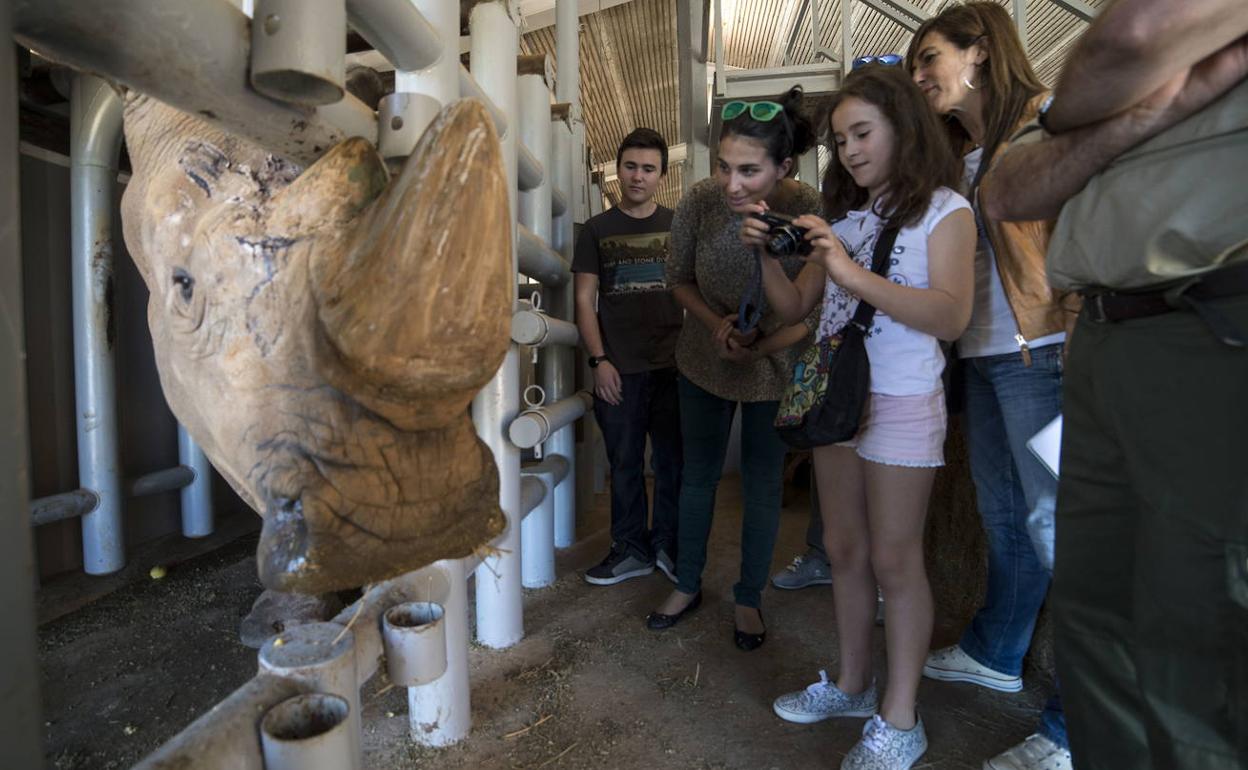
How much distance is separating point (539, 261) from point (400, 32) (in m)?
1.34

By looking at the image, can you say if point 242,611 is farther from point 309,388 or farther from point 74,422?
point 309,388

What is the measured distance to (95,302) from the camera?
6.70 feet

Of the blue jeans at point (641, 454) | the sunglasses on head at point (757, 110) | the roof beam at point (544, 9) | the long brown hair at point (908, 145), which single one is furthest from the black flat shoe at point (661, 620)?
the roof beam at point (544, 9)

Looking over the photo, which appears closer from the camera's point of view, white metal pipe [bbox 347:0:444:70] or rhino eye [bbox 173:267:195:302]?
rhino eye [bbox 173:267:195:302]

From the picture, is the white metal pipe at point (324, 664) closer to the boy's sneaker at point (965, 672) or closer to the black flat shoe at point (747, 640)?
the black flat shoe at point (747, 640)

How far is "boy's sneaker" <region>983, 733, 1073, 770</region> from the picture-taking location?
148cm

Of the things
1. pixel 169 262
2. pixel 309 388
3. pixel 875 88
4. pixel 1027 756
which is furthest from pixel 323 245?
pixel 1027 756

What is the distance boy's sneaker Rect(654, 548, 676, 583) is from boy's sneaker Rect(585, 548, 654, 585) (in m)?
0.03

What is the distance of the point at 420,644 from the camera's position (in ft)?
2.88

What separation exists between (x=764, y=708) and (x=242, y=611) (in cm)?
171

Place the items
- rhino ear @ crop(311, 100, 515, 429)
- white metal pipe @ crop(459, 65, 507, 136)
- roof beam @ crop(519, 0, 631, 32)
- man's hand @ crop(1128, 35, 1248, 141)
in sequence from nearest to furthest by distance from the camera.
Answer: rhino ear @ crop(311, 100, 515, 429) < man's hand @ crop(1128, 35, 1248, 141) < white metal pipe @ crop(459, 65, 507, 136) < roof beam @ crop(519, 0, 631, 32)

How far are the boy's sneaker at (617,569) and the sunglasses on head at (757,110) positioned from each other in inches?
63.3

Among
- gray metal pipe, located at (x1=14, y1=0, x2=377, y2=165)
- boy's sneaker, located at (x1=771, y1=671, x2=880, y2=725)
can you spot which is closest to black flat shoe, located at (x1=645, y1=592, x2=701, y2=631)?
boy's sneaker, located at (x1=771, y1=671, x2=880, y2=725)

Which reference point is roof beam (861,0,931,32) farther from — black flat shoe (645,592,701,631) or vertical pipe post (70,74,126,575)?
vertical pipe post (70,74,126,575)
